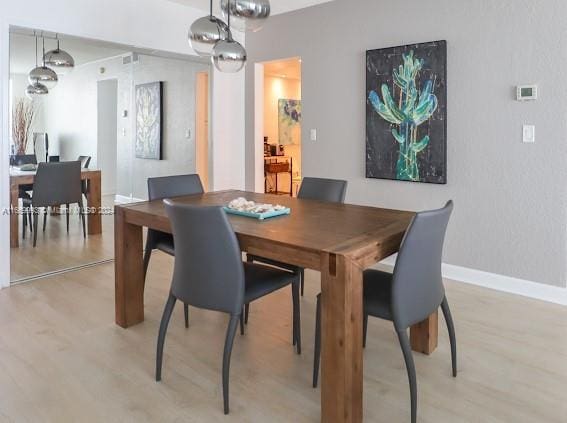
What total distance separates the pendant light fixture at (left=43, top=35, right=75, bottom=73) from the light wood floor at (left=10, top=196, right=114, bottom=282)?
1.18 metres

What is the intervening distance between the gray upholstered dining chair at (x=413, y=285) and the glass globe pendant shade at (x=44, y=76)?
2941 millimetres

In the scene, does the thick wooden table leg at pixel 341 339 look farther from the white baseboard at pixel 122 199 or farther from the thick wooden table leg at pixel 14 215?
the white baseboard at pixel 122 199

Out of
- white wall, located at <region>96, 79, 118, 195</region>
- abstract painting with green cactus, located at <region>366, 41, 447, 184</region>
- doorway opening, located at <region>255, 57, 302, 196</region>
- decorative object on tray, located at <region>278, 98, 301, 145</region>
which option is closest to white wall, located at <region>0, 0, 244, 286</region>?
white wall, located at <region>96, 79, 118, 195</region>

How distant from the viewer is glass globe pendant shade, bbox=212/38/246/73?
7.95 feet

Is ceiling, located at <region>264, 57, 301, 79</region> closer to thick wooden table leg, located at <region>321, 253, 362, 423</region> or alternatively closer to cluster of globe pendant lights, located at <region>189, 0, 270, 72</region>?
cluster of globe pendant lights, located at <region>189, 0, 270, 72</region>

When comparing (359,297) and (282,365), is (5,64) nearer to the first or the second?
(282,365)

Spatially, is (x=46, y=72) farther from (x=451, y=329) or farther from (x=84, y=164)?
(x=451, y=329)

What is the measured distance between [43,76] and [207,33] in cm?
189

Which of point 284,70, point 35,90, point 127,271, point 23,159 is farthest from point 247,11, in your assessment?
point 284,70

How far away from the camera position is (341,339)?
67.2 inches

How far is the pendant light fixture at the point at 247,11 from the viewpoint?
2150mm

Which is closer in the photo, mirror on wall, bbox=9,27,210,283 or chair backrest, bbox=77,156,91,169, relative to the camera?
mirror on wall, bbox=9,27,210,283

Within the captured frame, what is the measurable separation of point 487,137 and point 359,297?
2247 mm

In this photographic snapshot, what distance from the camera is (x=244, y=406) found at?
77.2 inches
